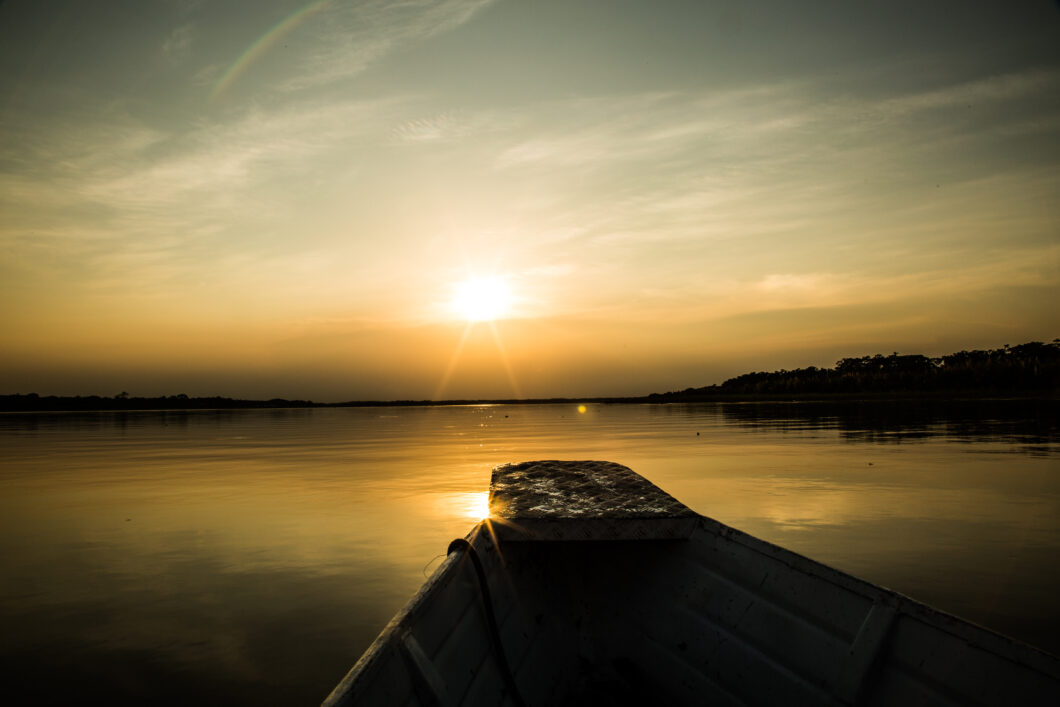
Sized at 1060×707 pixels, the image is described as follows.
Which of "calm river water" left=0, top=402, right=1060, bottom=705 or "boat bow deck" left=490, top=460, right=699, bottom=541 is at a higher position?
"boat bow deck" left=490, top=460, right=699, bottom=541

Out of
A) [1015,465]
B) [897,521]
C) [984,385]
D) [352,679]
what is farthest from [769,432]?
[984,385]

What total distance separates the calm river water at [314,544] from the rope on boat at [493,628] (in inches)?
74.7

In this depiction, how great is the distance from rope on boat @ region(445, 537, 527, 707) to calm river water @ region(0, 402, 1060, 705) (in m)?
1.90

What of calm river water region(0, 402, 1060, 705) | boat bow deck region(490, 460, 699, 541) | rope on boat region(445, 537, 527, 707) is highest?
boat bow deck region(490, 460, 699, 541)

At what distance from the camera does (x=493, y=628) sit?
11.1ft

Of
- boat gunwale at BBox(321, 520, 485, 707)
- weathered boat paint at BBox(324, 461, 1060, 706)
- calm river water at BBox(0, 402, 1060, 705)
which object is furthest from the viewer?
calm river water at BBox(0, 402, 1060, 705)

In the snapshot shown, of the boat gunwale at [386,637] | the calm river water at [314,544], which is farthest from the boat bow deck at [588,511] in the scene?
the calm river water at [314,544]

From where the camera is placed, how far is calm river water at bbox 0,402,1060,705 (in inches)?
200

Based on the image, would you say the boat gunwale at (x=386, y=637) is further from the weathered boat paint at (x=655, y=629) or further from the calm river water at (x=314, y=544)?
the calm river water at (x=314, y=544)

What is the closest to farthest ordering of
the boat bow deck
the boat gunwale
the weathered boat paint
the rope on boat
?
the boat gunwale → the weathered boat paint → the rope on boat → the boat bow deck

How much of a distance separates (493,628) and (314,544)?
20.0ft

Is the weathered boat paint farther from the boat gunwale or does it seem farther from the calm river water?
the calm river water

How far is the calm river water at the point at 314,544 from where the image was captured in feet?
16.7

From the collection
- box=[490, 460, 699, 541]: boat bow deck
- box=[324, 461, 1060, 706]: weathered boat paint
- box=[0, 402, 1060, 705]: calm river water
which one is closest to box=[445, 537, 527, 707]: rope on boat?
box=[324, 461, 1060, 706]: weathered boat paint
